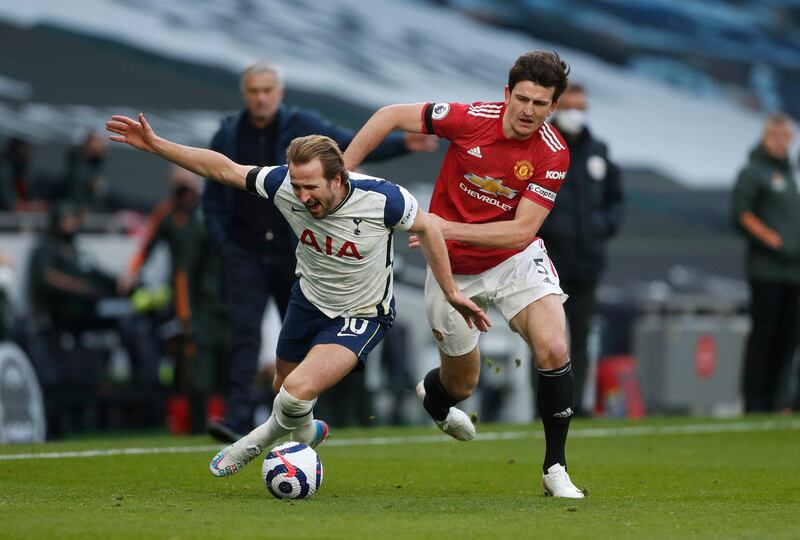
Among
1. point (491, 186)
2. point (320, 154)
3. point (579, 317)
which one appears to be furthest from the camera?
point (579, 317)

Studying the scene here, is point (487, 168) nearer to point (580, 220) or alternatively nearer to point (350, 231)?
point (350, 231)

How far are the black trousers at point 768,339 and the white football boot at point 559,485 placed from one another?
6468 millimetres

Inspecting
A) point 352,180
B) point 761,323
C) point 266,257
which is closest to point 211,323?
point 266,257

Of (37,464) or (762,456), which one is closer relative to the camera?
(37,464)

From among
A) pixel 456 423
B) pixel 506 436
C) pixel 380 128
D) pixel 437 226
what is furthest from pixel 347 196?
pixel 506 436

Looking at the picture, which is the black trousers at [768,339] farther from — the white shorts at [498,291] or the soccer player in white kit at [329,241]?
the soccer player in white kit at [329,241]

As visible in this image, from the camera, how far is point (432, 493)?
7.73 meters

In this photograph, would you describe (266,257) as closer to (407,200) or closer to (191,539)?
(407,200)

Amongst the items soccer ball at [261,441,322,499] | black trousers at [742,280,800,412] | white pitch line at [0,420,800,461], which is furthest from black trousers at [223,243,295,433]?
black trousers at [742,280,800,412]

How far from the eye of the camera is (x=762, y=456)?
10.1 m

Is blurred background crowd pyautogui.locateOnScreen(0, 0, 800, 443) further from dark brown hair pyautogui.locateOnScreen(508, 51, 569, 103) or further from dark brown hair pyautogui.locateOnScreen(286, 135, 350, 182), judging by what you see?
dark brown hair pyautogui.locateOnScreen(286, 135, 350, 182)

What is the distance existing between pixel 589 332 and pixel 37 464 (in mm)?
5283

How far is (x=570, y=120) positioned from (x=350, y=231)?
521 cm

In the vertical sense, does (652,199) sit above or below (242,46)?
below
